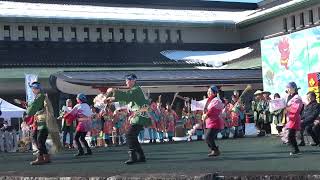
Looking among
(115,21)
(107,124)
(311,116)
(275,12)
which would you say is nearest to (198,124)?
(107,124)

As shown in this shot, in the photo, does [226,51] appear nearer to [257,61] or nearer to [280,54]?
[257,61]

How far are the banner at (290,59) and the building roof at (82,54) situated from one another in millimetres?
12403

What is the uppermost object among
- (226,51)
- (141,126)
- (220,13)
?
(220,13)

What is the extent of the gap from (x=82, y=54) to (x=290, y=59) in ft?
50.6

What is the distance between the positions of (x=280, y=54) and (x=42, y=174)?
11.5 meters

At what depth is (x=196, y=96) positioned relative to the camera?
2877 cm

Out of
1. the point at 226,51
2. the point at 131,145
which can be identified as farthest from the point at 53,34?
the point at 131,145

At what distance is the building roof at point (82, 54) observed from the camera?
28.6 meters

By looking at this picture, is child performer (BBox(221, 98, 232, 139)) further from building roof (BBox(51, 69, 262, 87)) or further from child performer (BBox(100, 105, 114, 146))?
building roof (BBox(51, 69, 262, 87))

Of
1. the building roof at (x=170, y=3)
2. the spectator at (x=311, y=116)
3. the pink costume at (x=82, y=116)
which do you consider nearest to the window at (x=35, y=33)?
the building roof at (x=170, y=3)

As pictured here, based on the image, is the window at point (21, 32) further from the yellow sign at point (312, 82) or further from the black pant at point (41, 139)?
the black pant at point (41, 139)

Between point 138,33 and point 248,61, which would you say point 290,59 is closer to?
point 248,61

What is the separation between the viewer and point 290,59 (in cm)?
1772

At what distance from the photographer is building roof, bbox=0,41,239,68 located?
28553 millimetres
